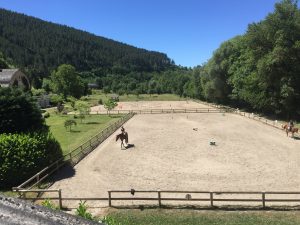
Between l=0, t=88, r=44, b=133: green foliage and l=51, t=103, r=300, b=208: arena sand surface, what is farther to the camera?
l=0, t=88, r=44, b=133: green foliage

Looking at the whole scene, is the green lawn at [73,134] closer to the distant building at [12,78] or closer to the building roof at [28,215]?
the distant building at [12,78]

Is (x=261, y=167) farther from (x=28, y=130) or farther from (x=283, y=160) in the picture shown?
(x=28, y=130)

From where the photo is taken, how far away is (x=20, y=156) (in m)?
21.8

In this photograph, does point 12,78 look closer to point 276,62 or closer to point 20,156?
point 276,62

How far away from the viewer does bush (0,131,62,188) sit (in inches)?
844

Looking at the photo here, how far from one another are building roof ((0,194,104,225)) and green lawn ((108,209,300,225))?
13.9m

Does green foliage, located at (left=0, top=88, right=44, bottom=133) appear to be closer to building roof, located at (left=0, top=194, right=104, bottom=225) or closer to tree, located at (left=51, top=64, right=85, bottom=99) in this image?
building roof, located at (left=0, top=194, right=104, bottom=225)

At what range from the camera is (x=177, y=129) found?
1781 inches

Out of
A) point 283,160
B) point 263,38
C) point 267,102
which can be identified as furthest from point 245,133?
point 263,38

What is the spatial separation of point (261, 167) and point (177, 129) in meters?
20.7

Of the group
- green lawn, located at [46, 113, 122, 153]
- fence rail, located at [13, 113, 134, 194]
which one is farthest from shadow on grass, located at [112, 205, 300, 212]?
green lawn, located at [46, 113, 122, 153]

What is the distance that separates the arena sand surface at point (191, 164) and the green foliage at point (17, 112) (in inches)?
148

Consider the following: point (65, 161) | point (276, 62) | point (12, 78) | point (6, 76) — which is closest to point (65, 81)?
point (6, 76)

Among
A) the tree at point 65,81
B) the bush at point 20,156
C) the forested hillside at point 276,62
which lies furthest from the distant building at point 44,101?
the bush at point 20,156
